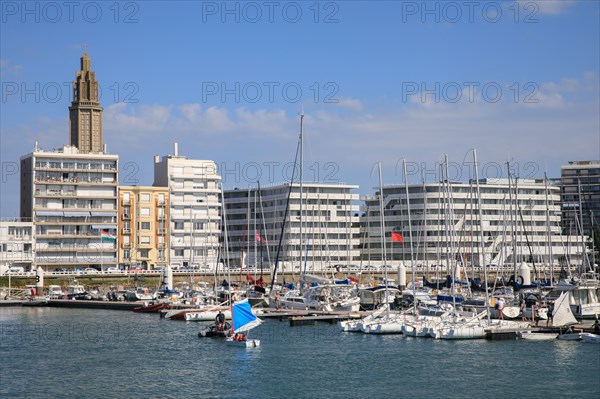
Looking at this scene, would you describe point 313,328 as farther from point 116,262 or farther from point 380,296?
point 116,262

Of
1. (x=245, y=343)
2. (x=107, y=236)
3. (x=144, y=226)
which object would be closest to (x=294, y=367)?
(x=245, y=343)

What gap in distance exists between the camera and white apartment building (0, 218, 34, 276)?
143m

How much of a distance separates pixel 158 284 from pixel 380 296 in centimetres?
5108

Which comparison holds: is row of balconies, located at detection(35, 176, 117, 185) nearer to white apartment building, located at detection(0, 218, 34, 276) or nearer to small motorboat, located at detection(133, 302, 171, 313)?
white apartment building, located at detection(0, 218, 34, 276)

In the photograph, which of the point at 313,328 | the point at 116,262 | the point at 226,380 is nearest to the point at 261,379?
the point at 226,380

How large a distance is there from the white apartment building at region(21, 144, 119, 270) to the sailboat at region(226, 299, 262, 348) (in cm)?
7946

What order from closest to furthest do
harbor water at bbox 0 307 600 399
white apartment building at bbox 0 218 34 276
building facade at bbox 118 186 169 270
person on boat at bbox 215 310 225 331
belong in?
harbor water at bbox 0 307 600 399, person on boat at bbox 215 310 225 331, white apartment building at bbox 0 218 34 276, building facade at bbox 118 186 169 270

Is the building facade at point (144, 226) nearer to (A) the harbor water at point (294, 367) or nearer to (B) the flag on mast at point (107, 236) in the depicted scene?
(B) the flag on mast at point (107, 236)

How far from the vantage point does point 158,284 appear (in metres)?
139

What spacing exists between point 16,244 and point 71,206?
11.1 meters

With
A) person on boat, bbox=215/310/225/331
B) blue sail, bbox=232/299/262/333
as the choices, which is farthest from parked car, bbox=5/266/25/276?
blue sail, bbox=232/299/262/333

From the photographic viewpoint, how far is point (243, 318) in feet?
229

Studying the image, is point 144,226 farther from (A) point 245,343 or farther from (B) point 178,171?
(A) point 245,343

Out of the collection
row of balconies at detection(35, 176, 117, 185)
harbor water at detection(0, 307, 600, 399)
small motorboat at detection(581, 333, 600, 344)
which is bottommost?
harbor water at detection(0, 307, 600, 399)
